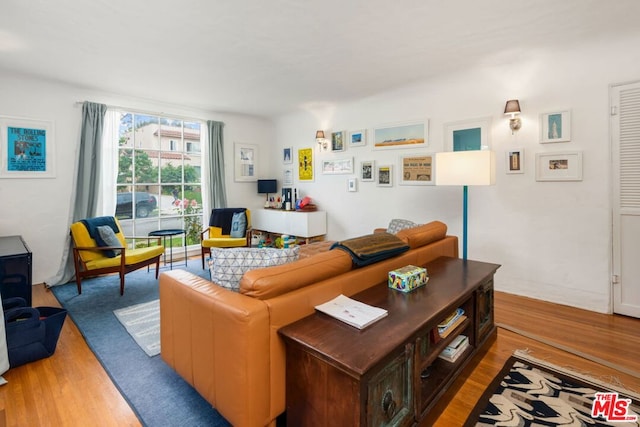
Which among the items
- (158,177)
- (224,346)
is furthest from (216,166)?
(224,346)

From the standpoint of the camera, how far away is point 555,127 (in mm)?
3127

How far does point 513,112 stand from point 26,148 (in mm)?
5523

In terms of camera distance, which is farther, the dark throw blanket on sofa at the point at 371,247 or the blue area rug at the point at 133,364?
the dark throw blanket on sofa at the point at 371,247

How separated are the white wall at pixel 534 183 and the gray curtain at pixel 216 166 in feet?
9.36

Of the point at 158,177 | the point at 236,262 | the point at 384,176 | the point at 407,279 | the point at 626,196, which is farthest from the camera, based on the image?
the point at 158,177

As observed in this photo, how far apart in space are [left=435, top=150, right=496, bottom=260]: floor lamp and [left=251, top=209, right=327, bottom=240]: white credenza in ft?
8.34

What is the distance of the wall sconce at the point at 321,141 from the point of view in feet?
16.8

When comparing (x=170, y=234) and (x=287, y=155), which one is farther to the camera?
(x=287, y=155)

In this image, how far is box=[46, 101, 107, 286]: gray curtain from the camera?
13.0 feet

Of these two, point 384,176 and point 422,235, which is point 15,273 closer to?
point 422,235

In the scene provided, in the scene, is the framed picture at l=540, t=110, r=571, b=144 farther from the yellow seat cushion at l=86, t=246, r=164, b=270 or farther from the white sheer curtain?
the white sheer curtain

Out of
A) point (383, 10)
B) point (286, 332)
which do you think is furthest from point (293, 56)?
point (286, 332)

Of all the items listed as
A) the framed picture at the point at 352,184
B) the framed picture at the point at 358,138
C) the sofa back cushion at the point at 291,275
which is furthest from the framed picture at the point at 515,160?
the sofa back cushion at the point at 291,275

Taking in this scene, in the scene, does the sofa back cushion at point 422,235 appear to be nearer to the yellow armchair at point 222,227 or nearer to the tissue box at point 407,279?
the tissue box at point 407,279
